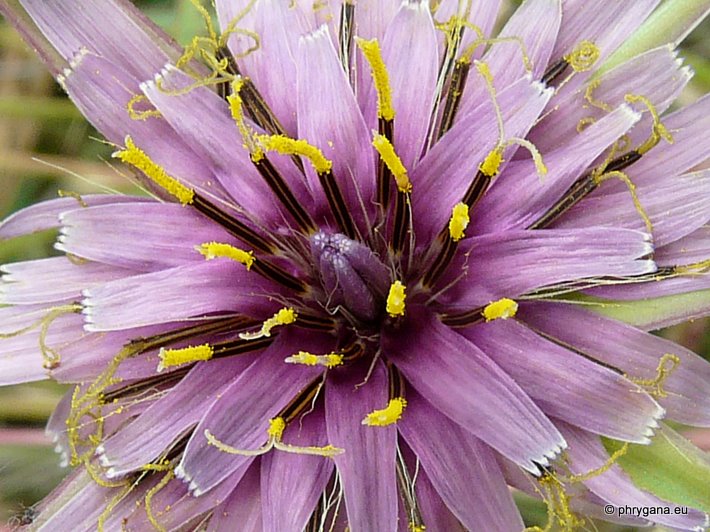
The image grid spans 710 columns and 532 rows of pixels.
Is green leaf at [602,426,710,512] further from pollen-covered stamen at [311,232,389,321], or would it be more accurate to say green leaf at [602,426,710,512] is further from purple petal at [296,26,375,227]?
purple petal at [296,26,375,227]

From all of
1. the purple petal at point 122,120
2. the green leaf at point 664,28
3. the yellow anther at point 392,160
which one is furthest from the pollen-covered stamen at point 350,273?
the green leaf at point 664,28

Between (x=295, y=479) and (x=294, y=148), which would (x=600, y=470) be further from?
(x=294, y=148)

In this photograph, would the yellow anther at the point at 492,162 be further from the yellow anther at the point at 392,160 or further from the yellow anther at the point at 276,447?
the yellow anther at the point at 276,447

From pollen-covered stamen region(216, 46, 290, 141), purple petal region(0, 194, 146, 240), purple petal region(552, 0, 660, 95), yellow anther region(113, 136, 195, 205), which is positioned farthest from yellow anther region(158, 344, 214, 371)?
purple petal region(552, 0, 660, 95)

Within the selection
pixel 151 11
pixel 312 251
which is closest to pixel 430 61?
pixel 312 251

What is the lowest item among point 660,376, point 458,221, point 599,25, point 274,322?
point 660,376

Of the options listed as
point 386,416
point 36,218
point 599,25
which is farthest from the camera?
point 36,218

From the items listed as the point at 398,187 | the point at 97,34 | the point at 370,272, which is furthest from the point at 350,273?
the point at 97,34
